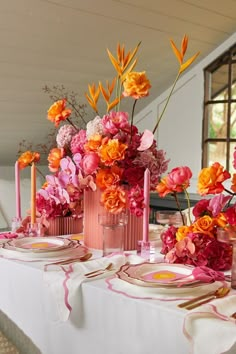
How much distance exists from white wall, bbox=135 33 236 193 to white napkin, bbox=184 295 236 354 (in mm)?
3615

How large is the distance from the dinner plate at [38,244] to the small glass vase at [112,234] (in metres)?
0.13

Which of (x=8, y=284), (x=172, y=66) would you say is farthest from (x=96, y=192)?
(x=172, y=66)

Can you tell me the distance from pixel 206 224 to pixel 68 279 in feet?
1.25

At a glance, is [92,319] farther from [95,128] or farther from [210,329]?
[95,128]

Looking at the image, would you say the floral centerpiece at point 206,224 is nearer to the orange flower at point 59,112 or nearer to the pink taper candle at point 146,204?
the pink taper candle at point 146,204

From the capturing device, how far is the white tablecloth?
0.98m

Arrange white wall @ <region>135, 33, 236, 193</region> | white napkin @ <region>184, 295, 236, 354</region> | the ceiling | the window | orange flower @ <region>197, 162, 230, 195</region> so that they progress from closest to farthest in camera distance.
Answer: white napkin @ <region>184, 295, 236, 354</region> → orange flower @ <region>197, 162, 230, 195</region> → the ceiling → the window → white wall @ <region>135, 33, 236, 193</region>

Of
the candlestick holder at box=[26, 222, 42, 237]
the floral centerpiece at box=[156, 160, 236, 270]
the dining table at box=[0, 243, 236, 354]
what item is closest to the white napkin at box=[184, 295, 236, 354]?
the dining table at box=[0, 243, 236, 354]

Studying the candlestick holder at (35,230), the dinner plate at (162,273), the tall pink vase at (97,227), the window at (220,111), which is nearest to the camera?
the dinner plate at (162,273)

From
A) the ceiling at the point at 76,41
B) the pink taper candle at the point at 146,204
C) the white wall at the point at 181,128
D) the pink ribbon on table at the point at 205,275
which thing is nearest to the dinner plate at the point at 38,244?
the pink taper candle at the point at 146,204

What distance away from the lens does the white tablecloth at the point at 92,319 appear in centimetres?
98

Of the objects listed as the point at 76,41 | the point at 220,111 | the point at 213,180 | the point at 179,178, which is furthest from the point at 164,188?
the point at 220,111

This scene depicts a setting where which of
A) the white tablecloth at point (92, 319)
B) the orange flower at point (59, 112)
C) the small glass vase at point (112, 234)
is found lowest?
the white tablecloth at point (92, 319)

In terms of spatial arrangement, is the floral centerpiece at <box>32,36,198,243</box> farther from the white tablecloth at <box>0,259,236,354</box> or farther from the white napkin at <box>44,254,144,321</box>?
the white tablecloth at <box>0,259,236,354</box>
